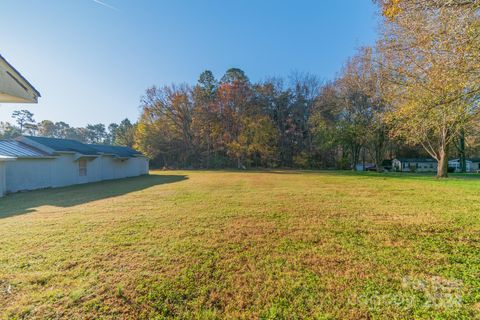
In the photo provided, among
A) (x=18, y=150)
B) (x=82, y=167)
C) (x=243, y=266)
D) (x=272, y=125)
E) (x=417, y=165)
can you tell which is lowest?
(x=243, y=266)

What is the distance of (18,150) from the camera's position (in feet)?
36.7

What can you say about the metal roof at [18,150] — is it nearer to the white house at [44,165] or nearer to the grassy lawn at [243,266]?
the white house at [44,165]

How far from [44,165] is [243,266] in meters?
14.6

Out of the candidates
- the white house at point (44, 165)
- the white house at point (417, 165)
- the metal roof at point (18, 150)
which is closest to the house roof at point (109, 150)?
the white house at point (44, 165)

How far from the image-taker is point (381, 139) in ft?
77.3

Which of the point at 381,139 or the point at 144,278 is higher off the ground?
the point at 381,139

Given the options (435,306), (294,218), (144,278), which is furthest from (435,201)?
(144,278)

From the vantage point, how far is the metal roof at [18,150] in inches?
410

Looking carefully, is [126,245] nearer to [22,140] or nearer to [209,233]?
[209,233]

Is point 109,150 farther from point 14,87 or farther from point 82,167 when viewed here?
point 14,87

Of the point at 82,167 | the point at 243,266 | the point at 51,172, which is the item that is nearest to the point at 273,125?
the point at 82,167

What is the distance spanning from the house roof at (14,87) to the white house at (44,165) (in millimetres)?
9644

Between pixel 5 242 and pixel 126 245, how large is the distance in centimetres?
235
